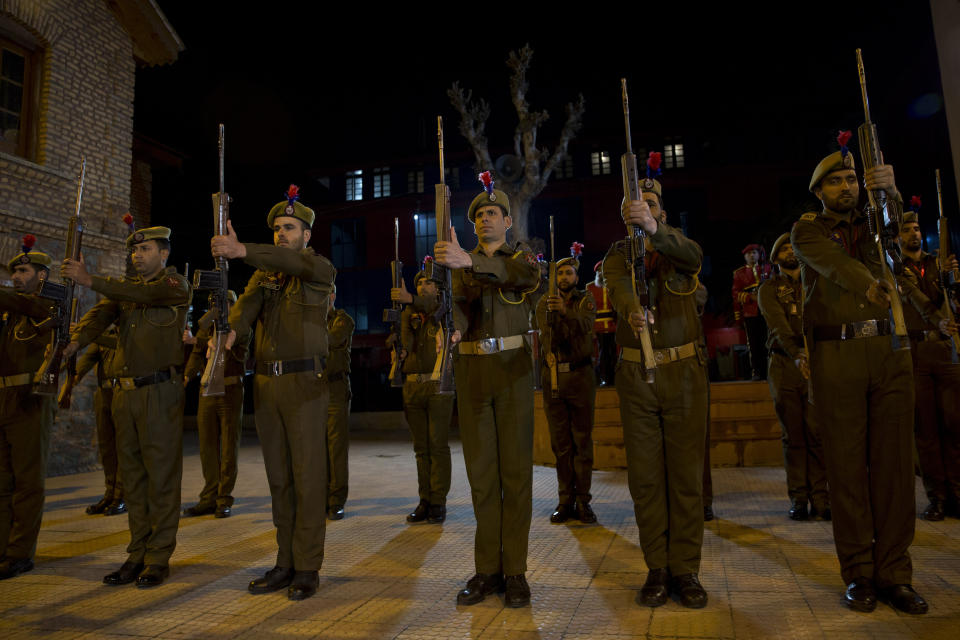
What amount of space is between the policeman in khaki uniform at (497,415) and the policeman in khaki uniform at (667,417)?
1.95 ft

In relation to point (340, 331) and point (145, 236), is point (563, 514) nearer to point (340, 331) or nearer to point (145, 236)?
point (340, 331)

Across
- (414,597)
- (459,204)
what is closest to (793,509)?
(414,597)

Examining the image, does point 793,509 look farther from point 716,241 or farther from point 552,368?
point 716,241

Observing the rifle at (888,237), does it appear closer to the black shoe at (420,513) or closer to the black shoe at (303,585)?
the black shoe at (303,585)

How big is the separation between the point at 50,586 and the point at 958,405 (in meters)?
7.08

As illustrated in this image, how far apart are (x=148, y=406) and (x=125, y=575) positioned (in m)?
1.12

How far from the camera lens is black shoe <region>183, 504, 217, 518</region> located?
6359 mm

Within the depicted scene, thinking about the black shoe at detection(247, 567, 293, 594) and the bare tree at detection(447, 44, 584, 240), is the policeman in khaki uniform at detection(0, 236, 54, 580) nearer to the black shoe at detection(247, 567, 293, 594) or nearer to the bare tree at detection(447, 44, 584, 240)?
the black shoe at detection(247, 567, 293, 594)

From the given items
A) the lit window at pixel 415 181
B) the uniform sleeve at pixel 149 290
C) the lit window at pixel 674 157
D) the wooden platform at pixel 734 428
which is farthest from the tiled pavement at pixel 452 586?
the lit window at pixel 415 181

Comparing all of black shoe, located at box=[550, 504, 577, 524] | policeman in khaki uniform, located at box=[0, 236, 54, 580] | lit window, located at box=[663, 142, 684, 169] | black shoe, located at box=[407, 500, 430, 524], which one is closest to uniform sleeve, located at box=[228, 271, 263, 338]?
policeman in khaki uniform, located at box=[0, 236, 54, 580]

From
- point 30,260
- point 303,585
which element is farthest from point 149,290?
point 303,585

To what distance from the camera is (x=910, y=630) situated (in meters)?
2.74

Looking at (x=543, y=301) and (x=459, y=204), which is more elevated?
(x=459, y=204)

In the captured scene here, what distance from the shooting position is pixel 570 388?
571 cm
